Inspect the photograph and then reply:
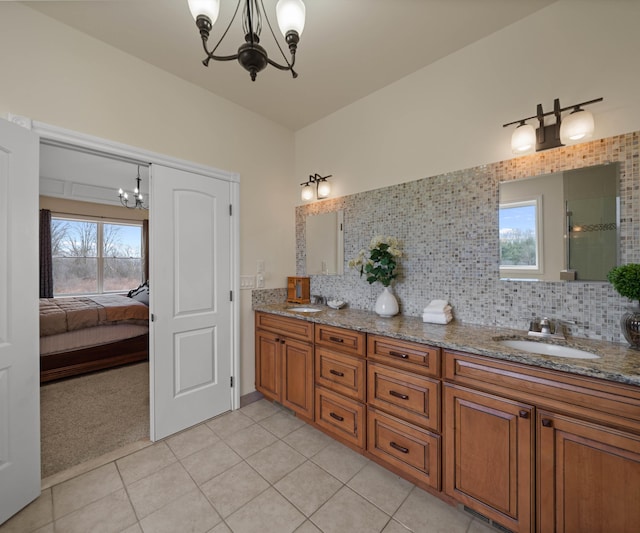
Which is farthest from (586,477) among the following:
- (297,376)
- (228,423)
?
(228,423)

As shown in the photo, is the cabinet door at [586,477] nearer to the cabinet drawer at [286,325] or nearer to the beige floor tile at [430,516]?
the beige floor tile at [430,516]

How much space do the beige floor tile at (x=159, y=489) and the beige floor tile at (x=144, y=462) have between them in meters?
0.06

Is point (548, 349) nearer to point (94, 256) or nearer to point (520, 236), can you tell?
point (520, 236)

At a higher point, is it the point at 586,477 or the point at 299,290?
the point at 299,290

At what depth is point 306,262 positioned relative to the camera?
311 centimetres

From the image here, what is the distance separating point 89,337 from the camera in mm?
3557

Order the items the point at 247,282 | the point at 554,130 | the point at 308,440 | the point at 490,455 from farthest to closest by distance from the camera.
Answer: the point at 247,282 → the point at 308,440 → the point at 554,130 → the point at 490,455

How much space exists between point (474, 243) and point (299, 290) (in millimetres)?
1700

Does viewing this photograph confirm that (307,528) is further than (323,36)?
No

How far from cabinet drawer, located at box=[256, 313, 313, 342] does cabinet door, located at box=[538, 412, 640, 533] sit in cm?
149

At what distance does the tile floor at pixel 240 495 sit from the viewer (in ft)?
4.81

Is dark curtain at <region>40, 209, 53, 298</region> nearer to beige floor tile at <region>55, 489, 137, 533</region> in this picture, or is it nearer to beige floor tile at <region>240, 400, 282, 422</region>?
beige floor tile at <region>240, 400, 282, 422</region>

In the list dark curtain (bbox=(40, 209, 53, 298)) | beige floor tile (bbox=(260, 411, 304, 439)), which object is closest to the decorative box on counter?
beige floor tile (bbox=(260, 411, 304, 439))

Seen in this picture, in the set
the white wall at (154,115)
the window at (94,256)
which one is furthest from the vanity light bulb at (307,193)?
the window at (94,256)
